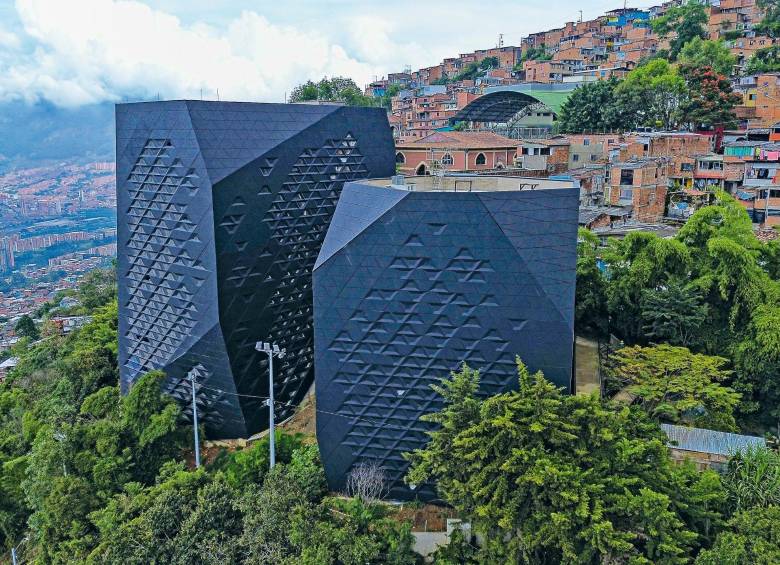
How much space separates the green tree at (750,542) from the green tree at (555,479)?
1.96ft

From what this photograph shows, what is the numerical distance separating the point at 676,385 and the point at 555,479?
29.1ft

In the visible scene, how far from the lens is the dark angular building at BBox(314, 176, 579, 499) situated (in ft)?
56.2

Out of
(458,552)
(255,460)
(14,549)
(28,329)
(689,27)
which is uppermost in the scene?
(689,27)

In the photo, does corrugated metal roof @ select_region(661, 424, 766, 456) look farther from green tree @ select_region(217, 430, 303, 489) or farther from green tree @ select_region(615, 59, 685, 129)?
green tree @ select_region(615, 59, 685, 129)

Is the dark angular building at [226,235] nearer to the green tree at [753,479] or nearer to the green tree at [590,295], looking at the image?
the green tree at [590,295]

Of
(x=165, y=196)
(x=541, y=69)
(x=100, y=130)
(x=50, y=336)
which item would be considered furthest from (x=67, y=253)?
(x=165, y=196)

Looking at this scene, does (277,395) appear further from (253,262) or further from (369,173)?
(369,173)

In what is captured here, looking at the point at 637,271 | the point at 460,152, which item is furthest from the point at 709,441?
the point at 460,152

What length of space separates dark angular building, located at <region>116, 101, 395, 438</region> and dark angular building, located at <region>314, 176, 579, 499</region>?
5062mm

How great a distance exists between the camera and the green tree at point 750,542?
43.3 ft

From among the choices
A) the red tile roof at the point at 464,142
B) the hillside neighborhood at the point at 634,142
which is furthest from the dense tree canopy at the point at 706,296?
the red tile roof at the point at 464,142

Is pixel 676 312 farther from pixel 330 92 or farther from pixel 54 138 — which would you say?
pixel 54 138

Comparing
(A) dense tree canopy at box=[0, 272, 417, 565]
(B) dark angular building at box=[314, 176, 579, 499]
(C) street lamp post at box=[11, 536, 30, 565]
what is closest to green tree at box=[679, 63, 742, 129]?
(B) dark angular building at box=[314, 176, 579, 499]

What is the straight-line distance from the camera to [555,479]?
45.3ft
